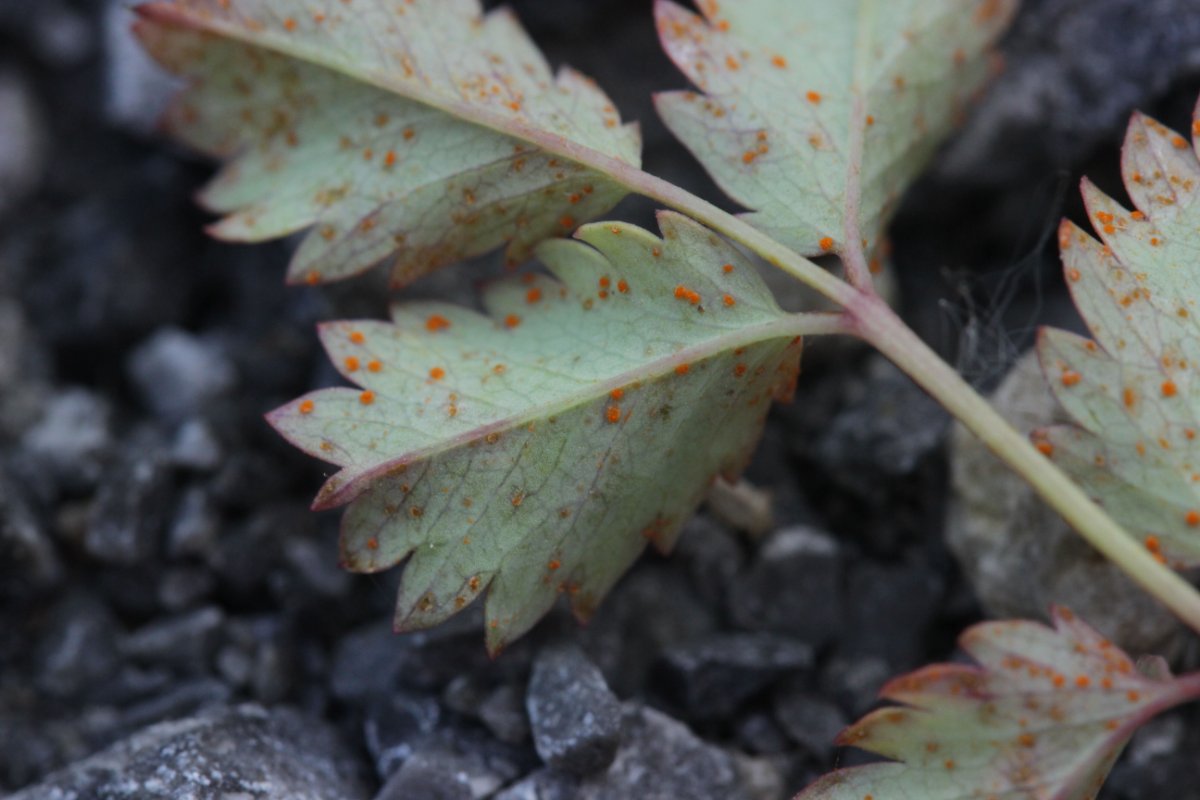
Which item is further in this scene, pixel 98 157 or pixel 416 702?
pixel 98 157

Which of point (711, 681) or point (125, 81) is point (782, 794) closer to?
point (711, 681)

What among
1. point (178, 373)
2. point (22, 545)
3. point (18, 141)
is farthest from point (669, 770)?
point (18, 141)

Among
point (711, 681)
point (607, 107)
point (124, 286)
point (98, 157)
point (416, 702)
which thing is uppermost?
point (607, 107)

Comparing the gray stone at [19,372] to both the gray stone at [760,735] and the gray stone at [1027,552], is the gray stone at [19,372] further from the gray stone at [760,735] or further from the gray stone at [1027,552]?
the gray stone at [1027,552]

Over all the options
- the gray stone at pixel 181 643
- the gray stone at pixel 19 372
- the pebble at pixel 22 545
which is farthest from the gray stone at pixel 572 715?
the gray stone at pixel 19 372

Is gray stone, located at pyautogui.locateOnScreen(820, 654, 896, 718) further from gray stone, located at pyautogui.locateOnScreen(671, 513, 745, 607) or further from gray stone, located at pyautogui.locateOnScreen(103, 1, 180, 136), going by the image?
gray stone, located at pyautogui.locateOnScreen(103, 1, 180, 136)

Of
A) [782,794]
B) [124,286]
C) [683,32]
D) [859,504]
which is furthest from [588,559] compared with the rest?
[124,286]

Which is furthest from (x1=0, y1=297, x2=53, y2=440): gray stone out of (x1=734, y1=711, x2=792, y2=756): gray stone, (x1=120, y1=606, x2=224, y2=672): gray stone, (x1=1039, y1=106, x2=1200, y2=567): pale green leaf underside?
(x1=1039, y1=106, x2=1200, y2=567): pale green leaf underside

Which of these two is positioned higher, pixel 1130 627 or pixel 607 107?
pixel 607 107
